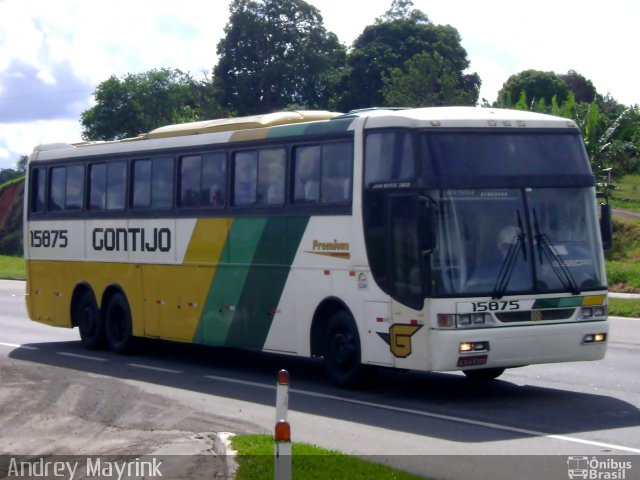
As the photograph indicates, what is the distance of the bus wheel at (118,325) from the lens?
19.1 m

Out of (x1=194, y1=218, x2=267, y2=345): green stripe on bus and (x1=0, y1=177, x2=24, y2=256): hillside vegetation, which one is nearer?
(x1=194, y1=218, x2=267, y2=345): green stripe on bus

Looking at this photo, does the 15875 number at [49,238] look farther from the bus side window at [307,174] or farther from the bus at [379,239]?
the bus side window at [307,174]

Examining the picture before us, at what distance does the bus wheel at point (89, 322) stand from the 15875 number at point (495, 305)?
876 cm

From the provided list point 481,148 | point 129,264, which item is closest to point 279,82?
point 129,264

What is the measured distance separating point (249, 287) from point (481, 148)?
14.1 feet

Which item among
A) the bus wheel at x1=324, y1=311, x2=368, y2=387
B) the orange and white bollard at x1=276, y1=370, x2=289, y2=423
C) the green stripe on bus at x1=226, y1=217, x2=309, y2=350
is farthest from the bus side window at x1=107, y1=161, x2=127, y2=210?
the orange and white bollard at x1=276, y1=370, x2=289, y2=423

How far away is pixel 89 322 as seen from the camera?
20.0 m

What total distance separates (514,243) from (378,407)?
7.89ft

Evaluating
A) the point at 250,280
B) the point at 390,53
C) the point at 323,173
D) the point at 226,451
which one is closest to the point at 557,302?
the point at 323,173

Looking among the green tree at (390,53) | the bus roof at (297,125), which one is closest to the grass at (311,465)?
the bus roof at (297,125)

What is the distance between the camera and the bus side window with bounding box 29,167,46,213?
21.3 m

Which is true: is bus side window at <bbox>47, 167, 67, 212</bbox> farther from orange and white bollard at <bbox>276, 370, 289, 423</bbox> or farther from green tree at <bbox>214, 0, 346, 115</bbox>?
green tree at <bbox>214, 0, 346, 115</bbox>

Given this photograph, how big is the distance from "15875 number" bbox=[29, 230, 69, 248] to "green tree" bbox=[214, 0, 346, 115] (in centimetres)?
5713

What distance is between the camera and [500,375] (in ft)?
50.7
